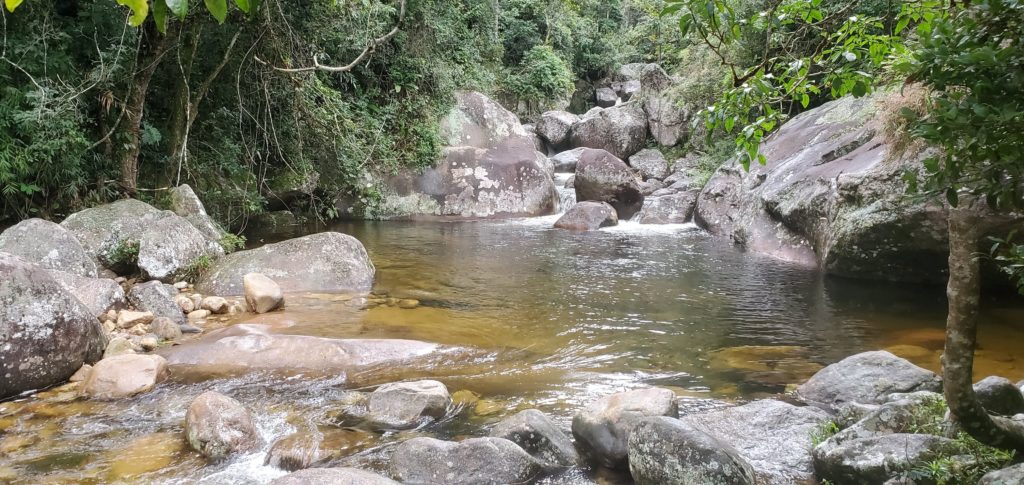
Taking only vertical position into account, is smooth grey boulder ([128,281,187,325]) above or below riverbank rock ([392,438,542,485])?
above

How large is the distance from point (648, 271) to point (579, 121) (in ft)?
42.7

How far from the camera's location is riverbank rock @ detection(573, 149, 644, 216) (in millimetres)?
14742

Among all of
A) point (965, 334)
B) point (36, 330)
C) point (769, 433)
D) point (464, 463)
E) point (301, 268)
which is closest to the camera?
point (965, 334)

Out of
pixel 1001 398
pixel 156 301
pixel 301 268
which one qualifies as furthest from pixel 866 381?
pixel 156 301

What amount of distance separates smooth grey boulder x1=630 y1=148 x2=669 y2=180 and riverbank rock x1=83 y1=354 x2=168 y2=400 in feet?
52.1

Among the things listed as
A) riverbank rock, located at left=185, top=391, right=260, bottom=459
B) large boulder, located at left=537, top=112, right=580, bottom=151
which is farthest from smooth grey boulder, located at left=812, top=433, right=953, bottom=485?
large boulder, located at left=537, top=112, right=580, bottom=151

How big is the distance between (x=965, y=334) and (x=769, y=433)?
1575 mm

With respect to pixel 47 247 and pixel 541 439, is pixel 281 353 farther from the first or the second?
pixel 47 247

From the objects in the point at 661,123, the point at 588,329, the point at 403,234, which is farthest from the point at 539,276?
the point at 661,123

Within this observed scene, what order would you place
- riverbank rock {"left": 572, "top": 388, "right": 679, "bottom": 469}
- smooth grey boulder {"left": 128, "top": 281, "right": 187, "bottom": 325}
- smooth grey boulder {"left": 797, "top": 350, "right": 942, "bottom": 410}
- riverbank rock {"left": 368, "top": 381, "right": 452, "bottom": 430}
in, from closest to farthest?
riverbank rock {"left": 572, "top": 388, "right": 679, "bottom": 469} → riverbank rock {"left": 368, "top": 381, "right": 452, "bottom": 430} → smooth grey boulder {"left": 797, "top": 350, "right": 942, "bottom": 410} → smooth grey boulder {"left": 128, "top": 281, "right": 187, "bottom": 325}

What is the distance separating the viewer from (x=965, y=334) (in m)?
2.37

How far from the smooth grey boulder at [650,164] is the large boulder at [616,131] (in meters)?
0.41

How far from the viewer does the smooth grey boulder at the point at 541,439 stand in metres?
3.54

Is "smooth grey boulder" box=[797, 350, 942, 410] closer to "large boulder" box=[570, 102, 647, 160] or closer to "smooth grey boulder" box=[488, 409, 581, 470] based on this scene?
"smooth grey boulder" box=[488, 409, 581, 470]
